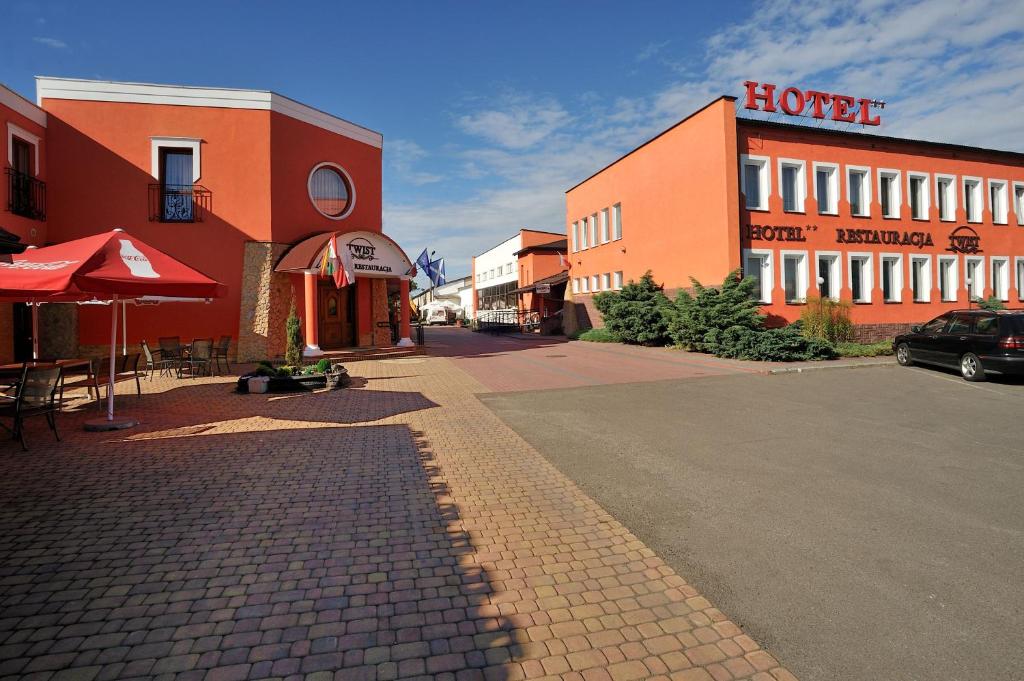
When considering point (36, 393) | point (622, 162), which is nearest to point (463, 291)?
point (622, 162)

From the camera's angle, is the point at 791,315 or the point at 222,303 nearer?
the point at 222,303

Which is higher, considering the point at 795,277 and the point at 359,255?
the point at 359,255

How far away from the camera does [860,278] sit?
21.0 m

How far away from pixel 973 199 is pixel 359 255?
25.5 meters

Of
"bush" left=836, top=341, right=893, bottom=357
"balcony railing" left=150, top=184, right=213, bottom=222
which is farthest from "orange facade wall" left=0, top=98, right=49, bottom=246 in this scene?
"bush" left=836, top=341, right=893, bottom=357

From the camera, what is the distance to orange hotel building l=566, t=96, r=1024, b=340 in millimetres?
19484

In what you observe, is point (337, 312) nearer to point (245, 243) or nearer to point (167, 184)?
point (245, 243)

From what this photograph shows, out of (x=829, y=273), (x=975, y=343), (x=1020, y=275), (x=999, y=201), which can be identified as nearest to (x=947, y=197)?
(x=999, y=201)

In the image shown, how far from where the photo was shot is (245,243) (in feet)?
54.1

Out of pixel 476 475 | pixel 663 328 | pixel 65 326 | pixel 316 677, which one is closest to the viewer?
pixel 316 677

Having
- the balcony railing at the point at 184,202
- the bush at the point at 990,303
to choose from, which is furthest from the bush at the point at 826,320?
the balcony railing at the point at 184,202

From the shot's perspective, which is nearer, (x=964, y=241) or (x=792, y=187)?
(x=792, y=187)

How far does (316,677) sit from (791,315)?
67.1ft

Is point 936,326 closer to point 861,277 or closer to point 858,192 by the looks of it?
point 861,277
